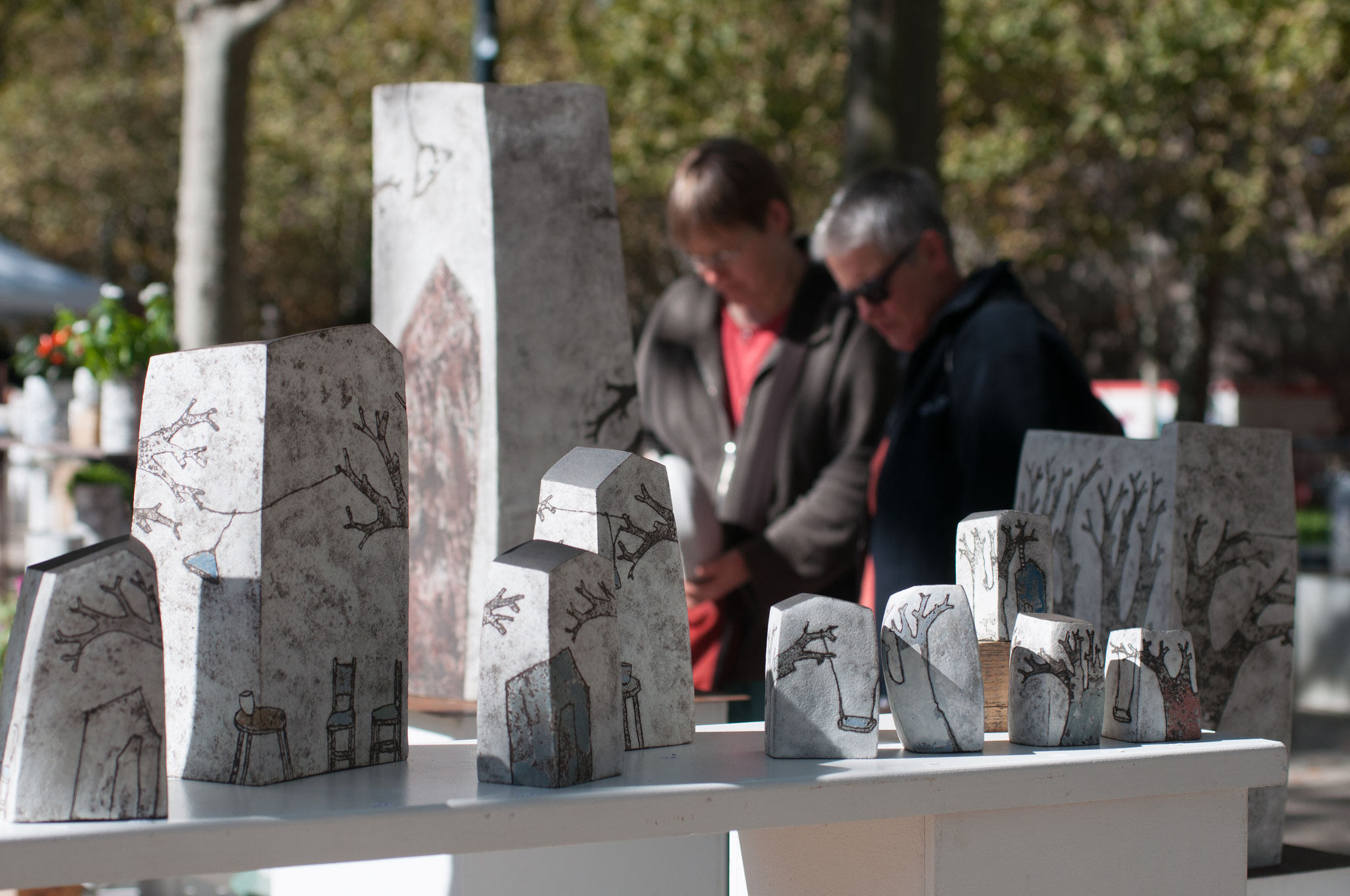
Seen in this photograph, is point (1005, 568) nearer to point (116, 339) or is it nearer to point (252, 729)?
point (252, 729)

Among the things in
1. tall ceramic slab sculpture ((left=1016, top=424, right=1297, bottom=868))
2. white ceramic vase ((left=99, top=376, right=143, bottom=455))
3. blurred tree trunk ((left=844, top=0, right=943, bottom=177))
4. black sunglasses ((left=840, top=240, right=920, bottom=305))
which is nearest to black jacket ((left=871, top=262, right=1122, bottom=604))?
black sunglasses ((left=840, top=240, right=920, bottom=305))

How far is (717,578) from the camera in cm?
282

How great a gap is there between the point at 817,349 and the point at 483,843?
6.16 ft

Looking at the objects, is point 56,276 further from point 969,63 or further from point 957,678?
point 957,678

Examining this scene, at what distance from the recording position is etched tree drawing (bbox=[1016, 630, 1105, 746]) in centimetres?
168

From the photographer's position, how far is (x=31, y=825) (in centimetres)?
129

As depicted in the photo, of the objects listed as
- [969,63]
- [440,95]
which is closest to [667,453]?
[440,95]

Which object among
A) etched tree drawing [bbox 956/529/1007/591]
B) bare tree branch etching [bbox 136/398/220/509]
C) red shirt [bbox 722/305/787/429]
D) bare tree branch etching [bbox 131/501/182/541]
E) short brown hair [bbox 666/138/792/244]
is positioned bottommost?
etched tree drawing [bbox 956/529/1007/591]

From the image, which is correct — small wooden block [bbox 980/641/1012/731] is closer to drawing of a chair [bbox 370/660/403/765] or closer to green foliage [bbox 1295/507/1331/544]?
drawing of a chair [bbox 370/660/403/765]

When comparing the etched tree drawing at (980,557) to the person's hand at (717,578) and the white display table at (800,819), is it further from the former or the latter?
the person's hand at (717,578)

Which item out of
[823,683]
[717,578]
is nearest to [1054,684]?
[823,683]

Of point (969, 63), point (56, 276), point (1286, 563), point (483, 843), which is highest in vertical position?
point (969, 63)

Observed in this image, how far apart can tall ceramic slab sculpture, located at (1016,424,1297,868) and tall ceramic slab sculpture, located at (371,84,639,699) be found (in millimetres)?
835

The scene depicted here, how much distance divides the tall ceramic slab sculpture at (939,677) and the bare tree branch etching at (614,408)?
0.99m
